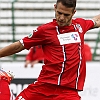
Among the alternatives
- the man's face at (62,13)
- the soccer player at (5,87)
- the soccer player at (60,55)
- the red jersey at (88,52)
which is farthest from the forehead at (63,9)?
the red jersey at (88,52)

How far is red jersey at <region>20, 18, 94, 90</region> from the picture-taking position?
4168 millimetres

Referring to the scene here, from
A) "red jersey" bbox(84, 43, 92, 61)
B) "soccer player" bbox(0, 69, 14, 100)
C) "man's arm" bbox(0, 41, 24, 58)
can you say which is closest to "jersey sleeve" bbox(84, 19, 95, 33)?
"man's arm" bbox(0, 41, 24, 58)

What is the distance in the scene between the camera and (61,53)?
418 cm

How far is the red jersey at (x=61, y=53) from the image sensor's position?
4.17 m

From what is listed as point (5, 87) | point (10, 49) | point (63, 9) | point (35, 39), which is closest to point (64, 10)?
point (63, 9)

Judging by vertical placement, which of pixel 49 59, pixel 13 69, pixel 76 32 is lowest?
pixel 13 69

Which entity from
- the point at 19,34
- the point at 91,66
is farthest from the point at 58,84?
the point at 19,34

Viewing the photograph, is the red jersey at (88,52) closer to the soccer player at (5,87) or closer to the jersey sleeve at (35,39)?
the jersey sleeve at (35,39)

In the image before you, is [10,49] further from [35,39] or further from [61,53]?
[61,53]

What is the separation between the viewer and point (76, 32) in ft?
14.0

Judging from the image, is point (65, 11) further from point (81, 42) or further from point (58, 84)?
point (58, 84)

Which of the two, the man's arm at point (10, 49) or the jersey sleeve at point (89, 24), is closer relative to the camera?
the man's arm at point (10, 49)

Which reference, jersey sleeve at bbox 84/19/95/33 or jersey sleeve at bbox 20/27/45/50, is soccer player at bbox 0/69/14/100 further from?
jersey sleeve at bbox 84/19/95/33

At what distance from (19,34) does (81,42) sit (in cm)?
502
